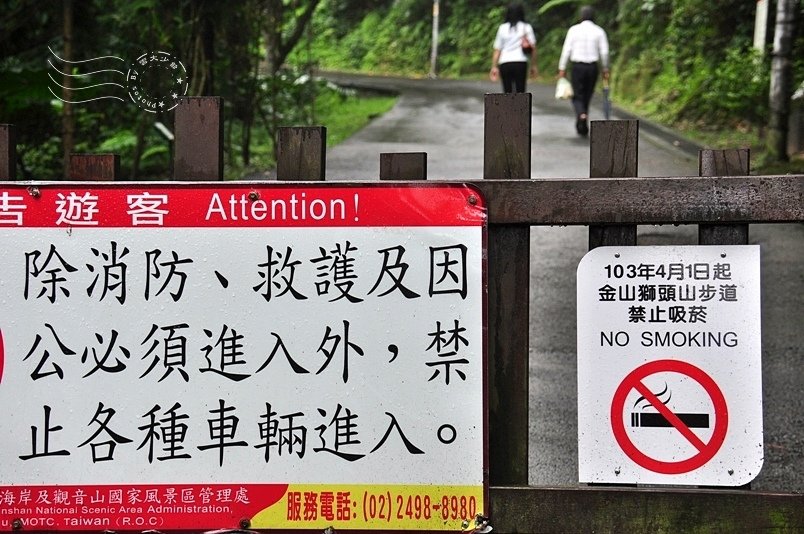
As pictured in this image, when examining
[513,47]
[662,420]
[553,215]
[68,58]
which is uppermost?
[513,47]

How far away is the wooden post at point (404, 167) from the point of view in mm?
3141

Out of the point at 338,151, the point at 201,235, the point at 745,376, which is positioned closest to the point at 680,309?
the point at 745,376

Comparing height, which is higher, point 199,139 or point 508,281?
point 199,139

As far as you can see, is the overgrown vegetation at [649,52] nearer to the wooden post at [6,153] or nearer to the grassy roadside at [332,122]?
the grassy roadside at [332,122]

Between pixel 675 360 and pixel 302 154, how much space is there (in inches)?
50.6

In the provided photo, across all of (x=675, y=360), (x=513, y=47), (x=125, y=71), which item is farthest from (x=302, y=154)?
(x=513, y=47)

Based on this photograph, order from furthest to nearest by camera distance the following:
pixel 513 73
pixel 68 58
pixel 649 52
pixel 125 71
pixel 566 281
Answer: pixel 649 52, pixel 513 73, pixel 566 281, pixel 68 58, pixel 125 71

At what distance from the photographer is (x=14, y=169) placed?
3215mm

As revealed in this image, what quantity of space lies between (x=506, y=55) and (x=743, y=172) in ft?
Result: 39.4

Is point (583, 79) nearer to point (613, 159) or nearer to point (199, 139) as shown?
point (613, 159)

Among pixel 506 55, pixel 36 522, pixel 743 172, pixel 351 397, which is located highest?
pixel 506 55

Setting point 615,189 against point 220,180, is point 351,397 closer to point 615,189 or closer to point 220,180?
point 220,180

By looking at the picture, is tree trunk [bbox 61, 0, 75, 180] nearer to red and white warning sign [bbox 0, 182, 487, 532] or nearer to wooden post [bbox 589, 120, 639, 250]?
red and white warning sign [bbox 0, 182, 487, 532]

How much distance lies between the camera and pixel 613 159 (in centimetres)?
313
